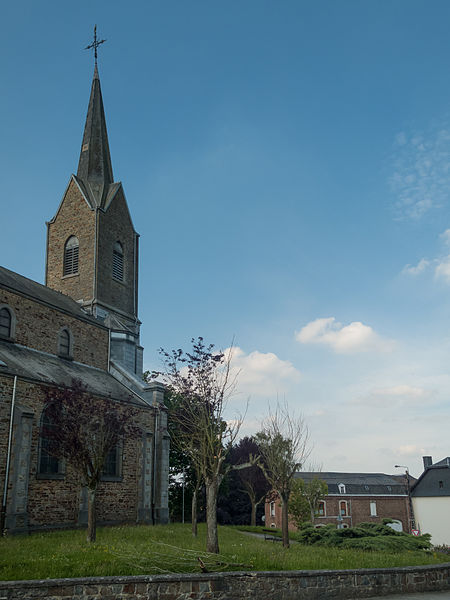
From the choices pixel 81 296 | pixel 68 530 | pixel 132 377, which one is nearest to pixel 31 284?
pixel 81 296

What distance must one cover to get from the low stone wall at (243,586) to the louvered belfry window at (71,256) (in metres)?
25.5

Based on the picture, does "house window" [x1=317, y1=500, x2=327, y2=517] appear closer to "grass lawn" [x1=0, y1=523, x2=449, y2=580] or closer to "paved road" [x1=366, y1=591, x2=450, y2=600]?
"grass lawn" [x1=0, y1=523, x2=449, y2=580]

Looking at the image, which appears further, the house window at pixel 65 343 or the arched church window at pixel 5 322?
the house window at pixel 65 343

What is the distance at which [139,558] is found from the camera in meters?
12.2

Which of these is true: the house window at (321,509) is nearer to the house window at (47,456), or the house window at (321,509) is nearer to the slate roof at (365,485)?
the slate roof at (365,485)

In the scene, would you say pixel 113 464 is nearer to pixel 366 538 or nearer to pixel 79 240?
pixel 366 538

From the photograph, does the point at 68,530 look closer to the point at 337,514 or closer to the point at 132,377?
the point at 132,377

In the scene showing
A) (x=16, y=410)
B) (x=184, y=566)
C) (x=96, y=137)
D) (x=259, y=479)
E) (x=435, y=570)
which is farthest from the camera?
(x=259, y=479)

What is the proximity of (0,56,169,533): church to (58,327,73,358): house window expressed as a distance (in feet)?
0.16

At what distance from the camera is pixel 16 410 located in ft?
63.0

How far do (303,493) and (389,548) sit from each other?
31565 mm

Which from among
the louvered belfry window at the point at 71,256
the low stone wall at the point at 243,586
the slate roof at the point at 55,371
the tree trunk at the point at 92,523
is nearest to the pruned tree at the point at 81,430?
the tree trunk at the point at 92,523

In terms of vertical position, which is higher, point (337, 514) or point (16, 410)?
point (16, 410)

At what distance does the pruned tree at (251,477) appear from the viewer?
46.0 m
